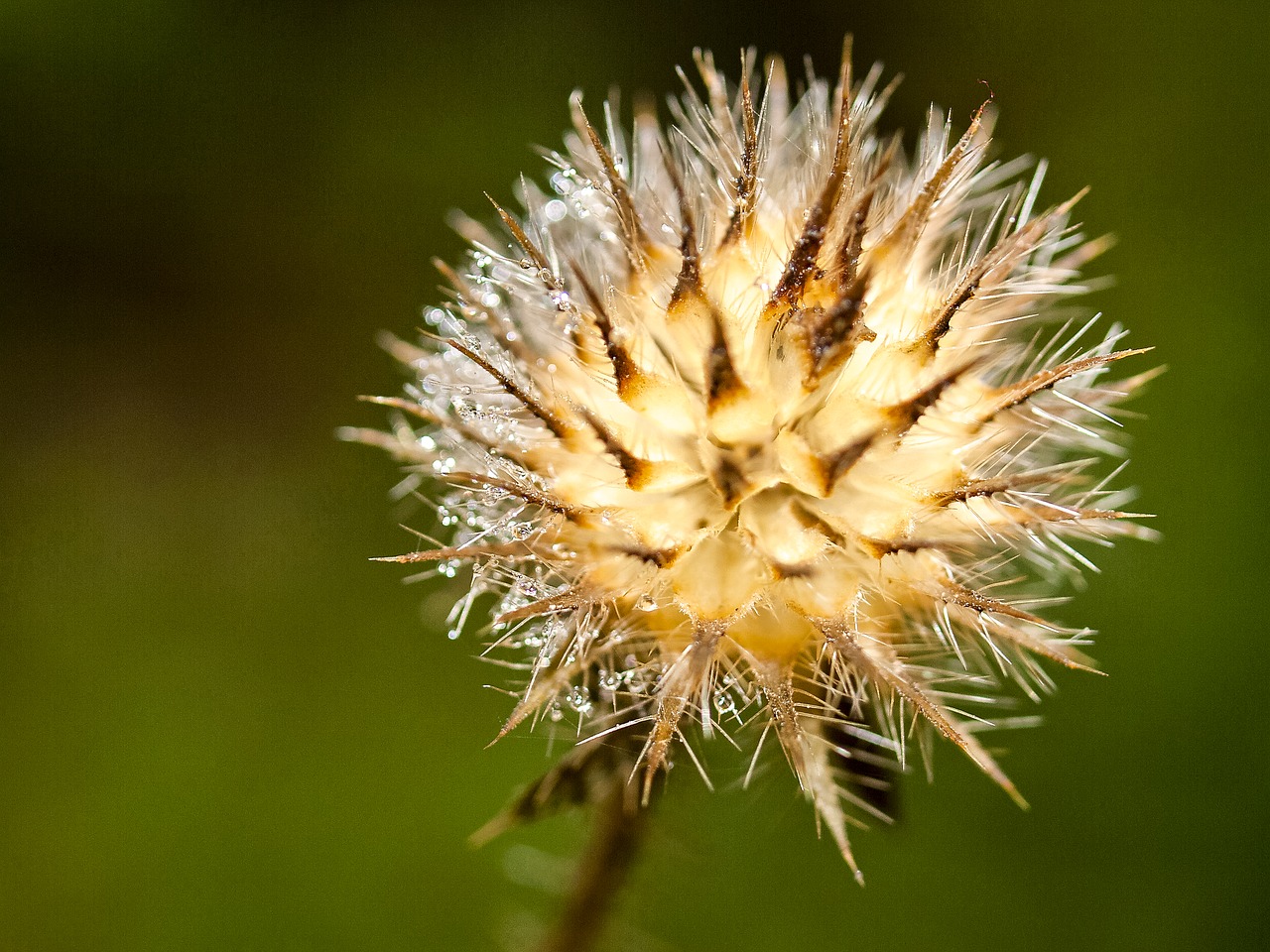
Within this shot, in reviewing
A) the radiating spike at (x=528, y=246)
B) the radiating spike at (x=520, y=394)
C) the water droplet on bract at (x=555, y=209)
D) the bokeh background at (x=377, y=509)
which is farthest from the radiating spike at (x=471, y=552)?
the bokeh background at (x=377, y=509)

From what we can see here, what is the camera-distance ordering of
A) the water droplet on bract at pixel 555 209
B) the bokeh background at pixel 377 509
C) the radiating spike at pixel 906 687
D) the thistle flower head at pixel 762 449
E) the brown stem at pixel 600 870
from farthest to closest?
the bokeh background at pixel 377 509 < the brown stem at pixel 600 870 < the water droplet on bract at pixel 555 209 < the thistle flower head at pixel 762 449 < the radiating spike at pixel 906 687


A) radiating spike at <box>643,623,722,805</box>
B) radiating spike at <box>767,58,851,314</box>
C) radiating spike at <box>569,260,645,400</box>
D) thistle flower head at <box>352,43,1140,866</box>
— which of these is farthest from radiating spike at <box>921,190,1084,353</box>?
radiating spike at <box>643,623,722,805</box>

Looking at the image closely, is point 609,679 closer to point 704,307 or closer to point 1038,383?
point 704,307

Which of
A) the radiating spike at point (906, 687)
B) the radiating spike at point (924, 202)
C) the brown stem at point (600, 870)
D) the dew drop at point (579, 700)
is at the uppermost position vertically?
the radiating spike at point (924, 202)

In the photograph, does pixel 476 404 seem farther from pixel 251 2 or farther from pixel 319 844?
pixel 251 2

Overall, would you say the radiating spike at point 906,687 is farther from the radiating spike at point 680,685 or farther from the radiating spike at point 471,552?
the radiating spike at point 471,552

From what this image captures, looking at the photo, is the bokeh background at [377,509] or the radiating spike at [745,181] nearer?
the radiating spike at [745,181]

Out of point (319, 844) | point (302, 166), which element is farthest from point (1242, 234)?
point (319, 844)
